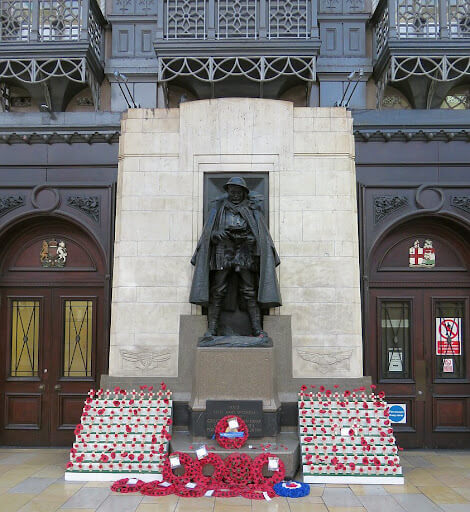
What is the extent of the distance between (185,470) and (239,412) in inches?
43.8

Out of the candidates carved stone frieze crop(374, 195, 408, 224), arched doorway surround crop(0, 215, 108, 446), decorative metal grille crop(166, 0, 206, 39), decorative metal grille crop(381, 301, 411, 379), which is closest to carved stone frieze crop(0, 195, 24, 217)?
arched doorway surround crop(0, 215, 108, 446)

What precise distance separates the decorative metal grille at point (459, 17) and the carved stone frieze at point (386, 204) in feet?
10.8

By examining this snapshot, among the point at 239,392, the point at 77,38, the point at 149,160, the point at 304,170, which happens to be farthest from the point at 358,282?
the point at 77,38

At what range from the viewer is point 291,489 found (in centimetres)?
652

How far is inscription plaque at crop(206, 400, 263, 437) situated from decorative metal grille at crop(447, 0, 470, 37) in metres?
7.65

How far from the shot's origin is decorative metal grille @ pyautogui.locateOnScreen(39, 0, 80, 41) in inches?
390

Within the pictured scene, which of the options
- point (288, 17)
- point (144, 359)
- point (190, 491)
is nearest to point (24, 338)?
point (144, 359)

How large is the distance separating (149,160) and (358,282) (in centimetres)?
410

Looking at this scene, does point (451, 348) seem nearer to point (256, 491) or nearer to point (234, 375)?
point (234, 375)

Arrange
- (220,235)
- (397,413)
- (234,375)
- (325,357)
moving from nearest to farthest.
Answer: (234,375), (220,235), (325,357), (397,413)

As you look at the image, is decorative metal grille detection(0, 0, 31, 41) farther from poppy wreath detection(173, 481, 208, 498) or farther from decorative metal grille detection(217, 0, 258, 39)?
poppy wreath detection(173, 481, 208, 498)

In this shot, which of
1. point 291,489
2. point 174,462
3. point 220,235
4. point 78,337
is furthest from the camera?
point 78,337

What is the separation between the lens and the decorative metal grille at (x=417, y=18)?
980cm

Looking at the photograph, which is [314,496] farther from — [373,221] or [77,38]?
[77,38]
